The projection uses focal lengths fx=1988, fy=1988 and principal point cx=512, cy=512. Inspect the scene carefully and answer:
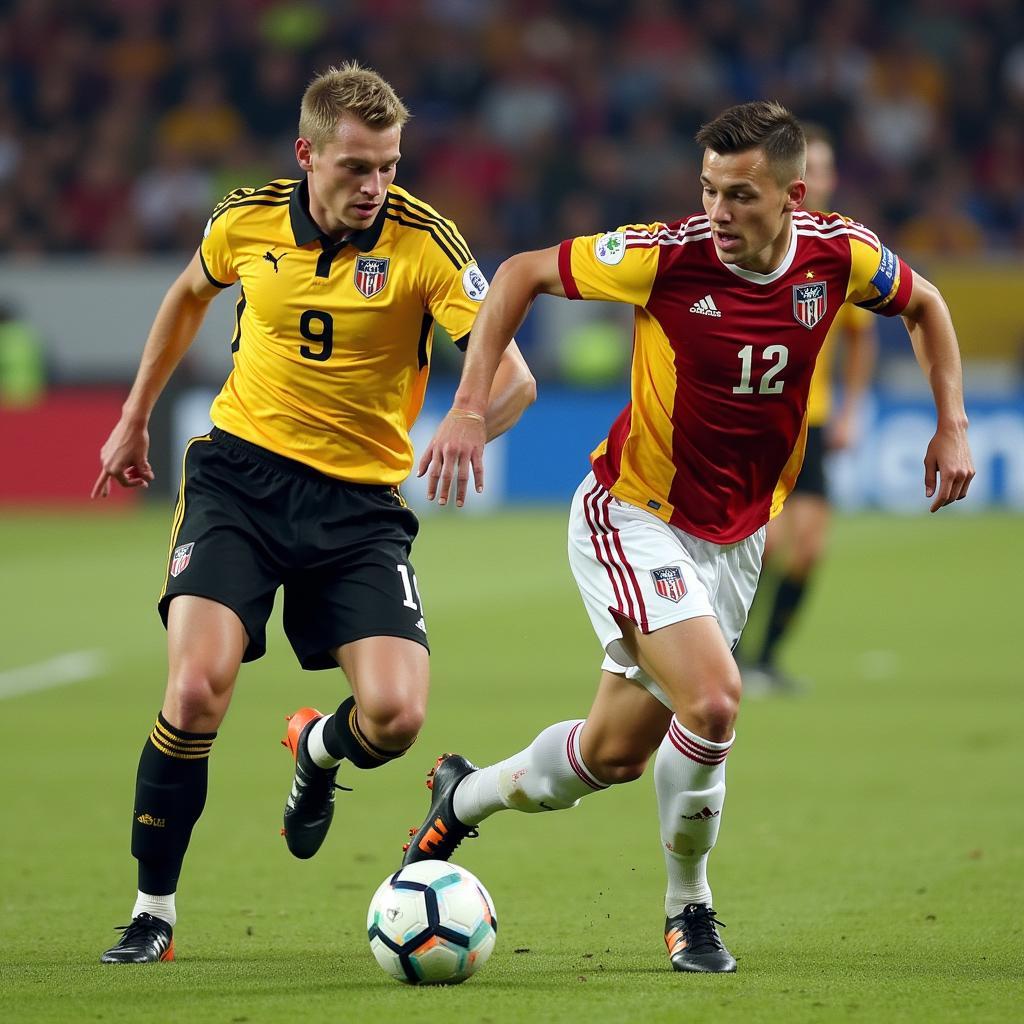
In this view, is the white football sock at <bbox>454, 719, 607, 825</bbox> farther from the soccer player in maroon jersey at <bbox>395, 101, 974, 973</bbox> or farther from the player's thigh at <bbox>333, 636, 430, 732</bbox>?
the player's thigh at <bbox>333, 636, 430, 732</bbox>

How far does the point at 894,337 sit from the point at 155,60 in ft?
30.3

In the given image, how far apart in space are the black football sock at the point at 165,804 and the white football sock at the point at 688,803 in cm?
114

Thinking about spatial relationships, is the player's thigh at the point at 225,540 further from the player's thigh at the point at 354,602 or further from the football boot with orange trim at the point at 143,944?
the football boot with orange trim at the point at 143,944

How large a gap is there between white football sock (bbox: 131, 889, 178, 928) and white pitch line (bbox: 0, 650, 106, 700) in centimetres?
508

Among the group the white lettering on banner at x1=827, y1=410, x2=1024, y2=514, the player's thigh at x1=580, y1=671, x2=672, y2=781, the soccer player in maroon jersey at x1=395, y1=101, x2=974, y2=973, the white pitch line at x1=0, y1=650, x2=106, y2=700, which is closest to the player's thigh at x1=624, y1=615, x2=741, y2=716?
the soccer player in maroon jersey at x1=395, y1=101, x2=974, y2=973

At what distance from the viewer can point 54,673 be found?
416 inches

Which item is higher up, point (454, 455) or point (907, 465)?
point (454, 455)

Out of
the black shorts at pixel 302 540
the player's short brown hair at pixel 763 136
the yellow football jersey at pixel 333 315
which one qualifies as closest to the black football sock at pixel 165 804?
the black shorts at pixel 302 540

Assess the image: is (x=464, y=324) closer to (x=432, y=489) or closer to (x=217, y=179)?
(x=432, y=489)

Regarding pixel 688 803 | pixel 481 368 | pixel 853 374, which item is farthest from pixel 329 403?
pixel 853 374

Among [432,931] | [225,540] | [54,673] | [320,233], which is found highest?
[320,233]

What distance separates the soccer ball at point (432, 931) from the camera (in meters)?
4.54

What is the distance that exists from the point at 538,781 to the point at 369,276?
1419 mm

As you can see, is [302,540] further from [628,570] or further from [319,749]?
[628,570]
